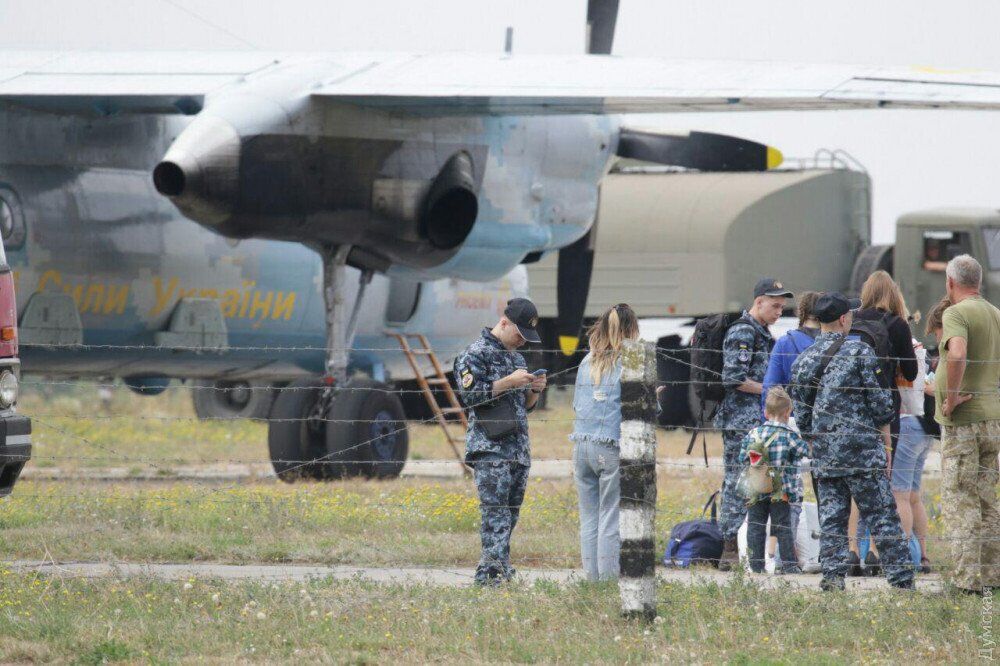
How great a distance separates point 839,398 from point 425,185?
7.66 metres

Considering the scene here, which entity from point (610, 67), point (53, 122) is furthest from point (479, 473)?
point (53, 122)

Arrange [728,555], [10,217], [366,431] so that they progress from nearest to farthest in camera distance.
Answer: [728,555] < [10,217] < [366,431]

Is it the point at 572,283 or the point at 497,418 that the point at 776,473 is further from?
the point at 572,283

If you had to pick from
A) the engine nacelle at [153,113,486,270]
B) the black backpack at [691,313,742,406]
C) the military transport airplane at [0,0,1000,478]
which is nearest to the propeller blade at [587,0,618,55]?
the military transport airplane at [0,0,1000,478]

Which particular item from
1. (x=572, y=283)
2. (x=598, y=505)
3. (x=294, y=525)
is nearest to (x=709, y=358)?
(x=598, y=505)

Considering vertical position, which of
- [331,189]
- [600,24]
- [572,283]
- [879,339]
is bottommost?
[572,283]

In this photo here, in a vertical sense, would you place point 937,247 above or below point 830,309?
below

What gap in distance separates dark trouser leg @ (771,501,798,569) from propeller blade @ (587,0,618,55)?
34.3ft

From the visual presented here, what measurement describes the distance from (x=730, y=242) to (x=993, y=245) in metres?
4.69

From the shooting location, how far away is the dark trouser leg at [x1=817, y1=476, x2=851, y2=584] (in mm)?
8633

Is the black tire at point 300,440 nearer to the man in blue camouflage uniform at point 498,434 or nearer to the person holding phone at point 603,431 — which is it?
the man in blue camouflage uniform at point 498,434

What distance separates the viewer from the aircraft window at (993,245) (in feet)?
85.5

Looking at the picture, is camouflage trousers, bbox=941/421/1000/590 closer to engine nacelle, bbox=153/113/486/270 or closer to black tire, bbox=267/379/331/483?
engine nacelle, bbox=153/113/486/270

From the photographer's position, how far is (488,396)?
8984 mm
